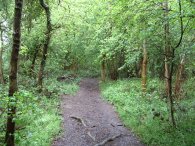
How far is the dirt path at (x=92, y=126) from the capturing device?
9094mm

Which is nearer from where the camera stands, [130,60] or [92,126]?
[92,126]

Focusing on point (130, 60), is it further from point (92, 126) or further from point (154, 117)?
point (92, 126)

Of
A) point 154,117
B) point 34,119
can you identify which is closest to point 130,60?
point 154,117

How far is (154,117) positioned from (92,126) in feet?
9.14

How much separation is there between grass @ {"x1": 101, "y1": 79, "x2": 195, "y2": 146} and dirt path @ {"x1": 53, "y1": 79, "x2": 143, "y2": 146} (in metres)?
0.49

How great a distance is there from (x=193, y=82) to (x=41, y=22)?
35.5ft

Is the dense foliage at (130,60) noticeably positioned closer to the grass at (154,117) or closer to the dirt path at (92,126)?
the grass at (154,117)

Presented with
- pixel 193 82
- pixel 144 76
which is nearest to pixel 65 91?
pixel 144 76

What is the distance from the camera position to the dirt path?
909 cm

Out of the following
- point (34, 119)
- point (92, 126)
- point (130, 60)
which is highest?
point (130, 60)

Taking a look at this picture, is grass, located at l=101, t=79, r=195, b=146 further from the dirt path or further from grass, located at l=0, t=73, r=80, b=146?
grass, located at l=0, t=73, r=80, b=146

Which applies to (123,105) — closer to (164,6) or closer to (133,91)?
(133,91)

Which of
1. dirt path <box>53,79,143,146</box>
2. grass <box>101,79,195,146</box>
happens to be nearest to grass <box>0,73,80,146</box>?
dirt path <box>53,79,143,146</box>

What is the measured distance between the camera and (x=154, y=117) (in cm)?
1108
